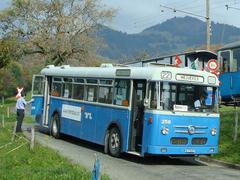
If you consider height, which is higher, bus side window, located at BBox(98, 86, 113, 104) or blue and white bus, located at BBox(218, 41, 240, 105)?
blue and white bus, located at BBox(218, 41, 240, 105)

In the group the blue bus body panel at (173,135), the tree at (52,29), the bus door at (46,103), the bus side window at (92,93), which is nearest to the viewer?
the blue bus body panel at (173,135)

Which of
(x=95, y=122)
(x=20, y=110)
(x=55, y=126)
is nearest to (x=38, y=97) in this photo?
(x=20, y=110)

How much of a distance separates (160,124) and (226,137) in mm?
5453

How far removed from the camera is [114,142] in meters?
16.2

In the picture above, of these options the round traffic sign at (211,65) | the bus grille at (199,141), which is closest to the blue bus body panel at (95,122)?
the bus grille at (199,141)

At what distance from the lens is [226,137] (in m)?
19.1

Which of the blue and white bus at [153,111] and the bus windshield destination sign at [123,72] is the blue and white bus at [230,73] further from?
the bus windshield destination sign at [123,72]

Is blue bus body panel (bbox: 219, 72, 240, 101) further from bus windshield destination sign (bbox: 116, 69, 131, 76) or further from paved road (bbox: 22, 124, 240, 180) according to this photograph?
bus windshield destination sign (bbox: 116, 69, 131, 76)

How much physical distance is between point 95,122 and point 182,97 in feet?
12.2

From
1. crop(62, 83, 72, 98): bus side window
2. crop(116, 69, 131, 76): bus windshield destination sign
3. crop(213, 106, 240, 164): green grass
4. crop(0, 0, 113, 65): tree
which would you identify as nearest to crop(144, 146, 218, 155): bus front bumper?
crop(213, 106, 240, 164): green grass

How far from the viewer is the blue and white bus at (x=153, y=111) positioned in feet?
47.6

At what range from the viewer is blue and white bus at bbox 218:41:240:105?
2852 cm

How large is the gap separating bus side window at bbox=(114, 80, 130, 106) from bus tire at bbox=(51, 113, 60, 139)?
5292mm

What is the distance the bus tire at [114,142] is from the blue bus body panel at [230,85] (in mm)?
13401
